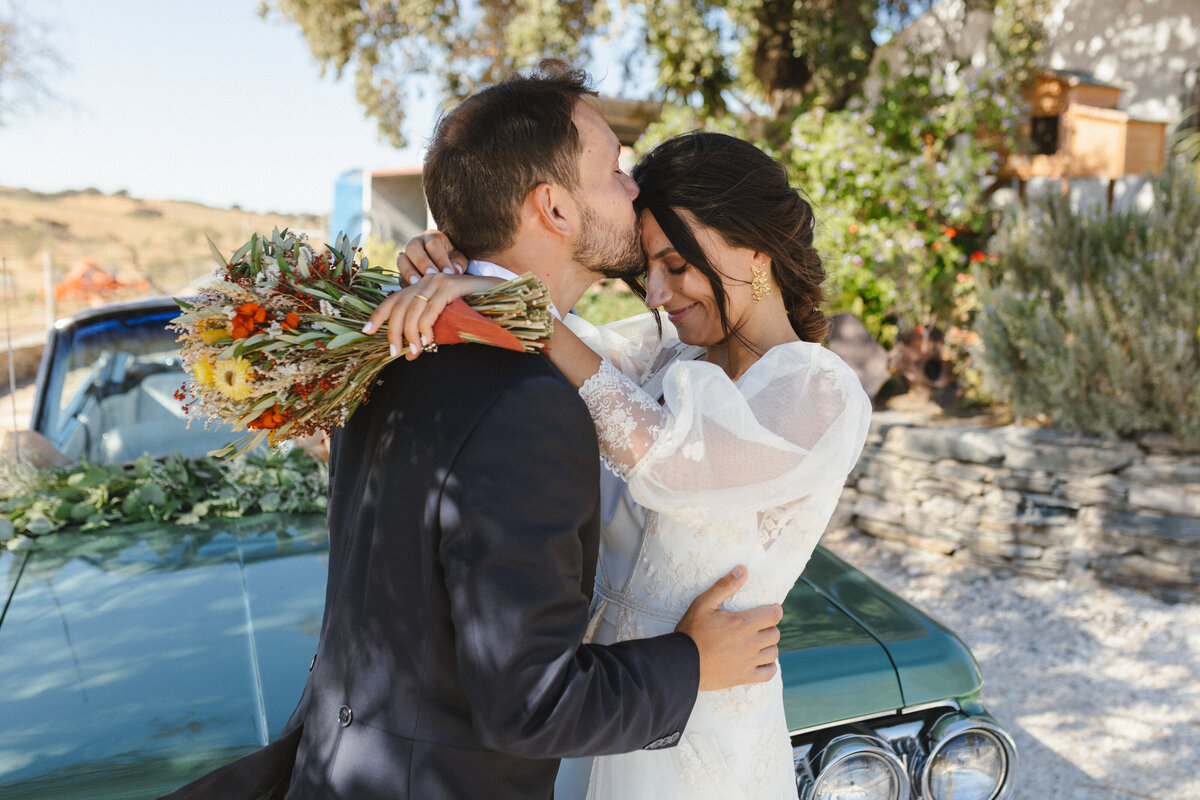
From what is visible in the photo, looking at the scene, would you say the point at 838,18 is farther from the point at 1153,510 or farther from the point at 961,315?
the point at 1153,510

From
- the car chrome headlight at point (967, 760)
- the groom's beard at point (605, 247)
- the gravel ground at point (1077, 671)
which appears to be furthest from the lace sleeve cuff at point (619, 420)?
→ the gravel ground at point (1077, 671)

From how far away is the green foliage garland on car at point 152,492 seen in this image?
2.78 metres

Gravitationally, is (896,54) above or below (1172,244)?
above

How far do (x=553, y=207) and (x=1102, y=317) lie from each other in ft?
18.7

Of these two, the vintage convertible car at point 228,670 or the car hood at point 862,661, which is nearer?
the vintage convertible car at point 228,670

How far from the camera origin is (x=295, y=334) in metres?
1.35

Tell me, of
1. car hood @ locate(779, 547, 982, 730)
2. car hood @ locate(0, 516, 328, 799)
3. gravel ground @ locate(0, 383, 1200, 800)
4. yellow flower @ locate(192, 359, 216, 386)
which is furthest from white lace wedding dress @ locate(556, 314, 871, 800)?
gravel ground @ locate(0, 383, 1200, 800)

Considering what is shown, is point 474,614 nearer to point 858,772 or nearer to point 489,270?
point 489,270

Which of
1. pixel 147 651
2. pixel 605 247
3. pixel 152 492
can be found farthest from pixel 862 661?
pixel 152 492

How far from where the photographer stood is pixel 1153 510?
5.60 metres

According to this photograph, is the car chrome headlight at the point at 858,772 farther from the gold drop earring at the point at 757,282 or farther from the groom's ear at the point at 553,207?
the groom's ear at the point at 553,207

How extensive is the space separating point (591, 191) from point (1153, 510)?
5.50 meters

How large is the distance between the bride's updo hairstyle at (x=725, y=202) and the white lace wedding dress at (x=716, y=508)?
A: 363mm

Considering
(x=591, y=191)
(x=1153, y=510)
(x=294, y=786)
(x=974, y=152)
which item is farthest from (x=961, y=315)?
(x=294, y=786)
